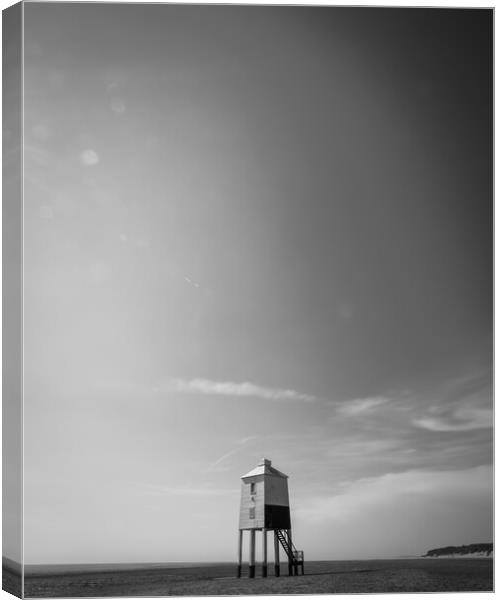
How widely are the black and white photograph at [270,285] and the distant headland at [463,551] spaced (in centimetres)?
5

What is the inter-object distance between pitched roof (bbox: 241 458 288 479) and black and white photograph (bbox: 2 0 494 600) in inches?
1.6

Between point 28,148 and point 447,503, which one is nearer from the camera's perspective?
point 28,148

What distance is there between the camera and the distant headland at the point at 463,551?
2080 centimetres

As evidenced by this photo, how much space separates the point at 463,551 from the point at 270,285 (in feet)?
24.3

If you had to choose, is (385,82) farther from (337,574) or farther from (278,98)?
(337,574)

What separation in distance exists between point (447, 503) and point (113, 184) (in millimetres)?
10459

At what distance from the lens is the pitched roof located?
21.2 metres

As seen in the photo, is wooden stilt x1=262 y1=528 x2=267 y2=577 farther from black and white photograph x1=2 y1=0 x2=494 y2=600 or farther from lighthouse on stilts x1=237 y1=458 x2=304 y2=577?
black and white photograph x1=2 y1=0 x2=494 y2=600

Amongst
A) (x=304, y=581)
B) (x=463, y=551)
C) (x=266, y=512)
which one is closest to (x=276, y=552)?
(x=266, y=512)

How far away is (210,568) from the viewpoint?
22422 millimetres

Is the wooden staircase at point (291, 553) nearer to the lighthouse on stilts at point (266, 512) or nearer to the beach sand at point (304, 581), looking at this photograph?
the lighthouse on stilts at point (266, 512)

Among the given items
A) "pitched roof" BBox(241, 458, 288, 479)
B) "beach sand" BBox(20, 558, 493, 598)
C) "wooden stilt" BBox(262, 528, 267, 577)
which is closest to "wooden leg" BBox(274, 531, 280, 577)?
"wooden stilt" BBox(262, 528, 267, 577)

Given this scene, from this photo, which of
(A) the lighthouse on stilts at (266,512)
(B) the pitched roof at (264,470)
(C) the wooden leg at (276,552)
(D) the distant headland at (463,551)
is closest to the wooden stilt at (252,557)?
(A) the lighthouse on stilts at (266,512)

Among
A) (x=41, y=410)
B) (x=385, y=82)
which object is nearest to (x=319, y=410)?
(x=41, y=410)
